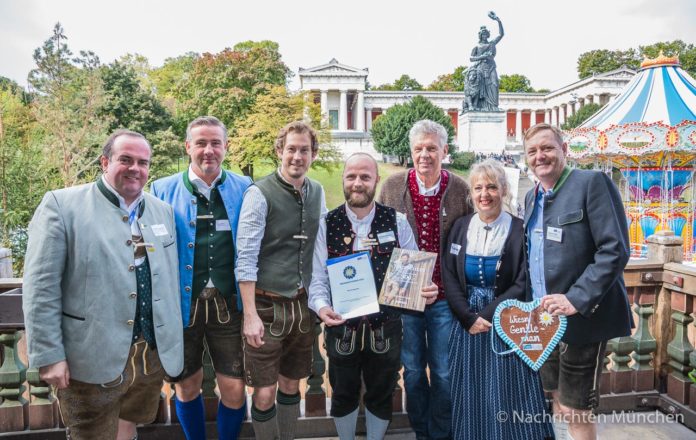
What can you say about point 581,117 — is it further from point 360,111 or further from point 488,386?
point 488,386

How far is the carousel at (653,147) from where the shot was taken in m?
14.5

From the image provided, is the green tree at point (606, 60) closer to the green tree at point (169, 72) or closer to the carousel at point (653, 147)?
the green tree at point (169, 72)

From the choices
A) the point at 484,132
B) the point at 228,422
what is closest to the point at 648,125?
the point at 228,422

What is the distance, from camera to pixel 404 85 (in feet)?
270

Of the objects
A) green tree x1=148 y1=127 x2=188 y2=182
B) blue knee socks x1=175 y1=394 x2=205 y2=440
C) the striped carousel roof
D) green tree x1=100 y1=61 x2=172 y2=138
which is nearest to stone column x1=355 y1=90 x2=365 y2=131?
green tree x1=100 y1=61 x2=172 y2=138

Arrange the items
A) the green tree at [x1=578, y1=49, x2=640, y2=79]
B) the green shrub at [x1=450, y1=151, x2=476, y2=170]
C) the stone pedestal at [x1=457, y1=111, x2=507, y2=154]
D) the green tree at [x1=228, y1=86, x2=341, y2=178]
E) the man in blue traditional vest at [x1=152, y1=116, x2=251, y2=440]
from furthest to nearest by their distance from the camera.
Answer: the green tree at [x1=578, y1=49, x2=640, y2=79]
the stone pedestal at [x1=457, y1=111, x2=507, y2=154]
the green shrub at [x1=450, y1=151, x2=476, y2=170]
the green tree at [x1=228, y1=86, x2=341, y2=178]
the man in blue traditional vest at [x1=152, y1=116, x2=251, y2=440]

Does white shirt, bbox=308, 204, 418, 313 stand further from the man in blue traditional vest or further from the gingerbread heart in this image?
the gingerbread heart

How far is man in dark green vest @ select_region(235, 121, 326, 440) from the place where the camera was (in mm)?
3174

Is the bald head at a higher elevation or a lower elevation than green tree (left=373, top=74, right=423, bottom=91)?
lower

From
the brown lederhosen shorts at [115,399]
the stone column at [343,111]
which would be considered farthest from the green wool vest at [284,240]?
the stone column at [343,111]

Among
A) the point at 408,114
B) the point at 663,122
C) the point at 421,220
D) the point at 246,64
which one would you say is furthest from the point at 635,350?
the point at 408,114

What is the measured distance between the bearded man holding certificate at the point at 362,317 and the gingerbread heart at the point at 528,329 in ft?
1.54

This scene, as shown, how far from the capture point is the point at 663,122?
15.0 metres

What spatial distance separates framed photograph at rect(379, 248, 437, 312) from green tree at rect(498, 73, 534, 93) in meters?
83.3
